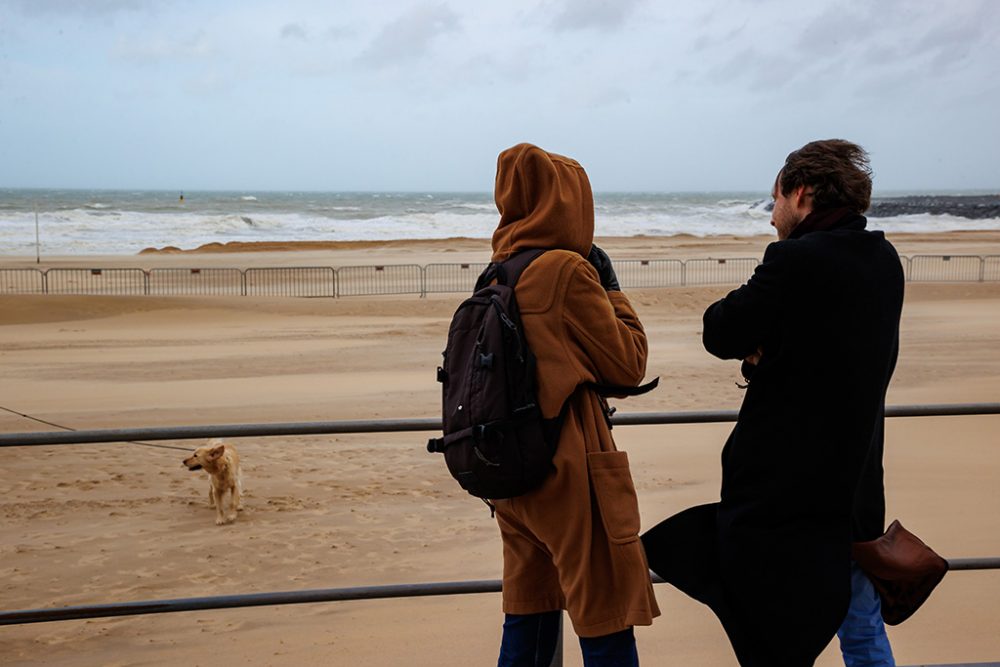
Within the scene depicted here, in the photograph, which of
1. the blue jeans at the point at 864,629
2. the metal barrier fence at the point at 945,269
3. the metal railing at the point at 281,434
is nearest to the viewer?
the blue jeans at the point at 864,629

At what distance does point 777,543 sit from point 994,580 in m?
5.12

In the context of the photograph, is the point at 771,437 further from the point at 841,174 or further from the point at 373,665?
the point at 373,665

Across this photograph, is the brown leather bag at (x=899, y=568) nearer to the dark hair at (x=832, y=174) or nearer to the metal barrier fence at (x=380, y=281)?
the dark hair at (x=832, y=174)

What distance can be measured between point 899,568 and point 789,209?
0.94m

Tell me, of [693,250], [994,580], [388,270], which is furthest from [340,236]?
[994,580]

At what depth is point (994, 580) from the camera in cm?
711

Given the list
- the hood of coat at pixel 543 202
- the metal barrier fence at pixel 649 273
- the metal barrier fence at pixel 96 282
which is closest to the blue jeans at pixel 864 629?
the hood of coat at pixel 543 202

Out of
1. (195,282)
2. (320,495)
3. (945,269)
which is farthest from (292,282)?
(320,495)

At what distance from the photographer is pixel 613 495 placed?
8.91ft

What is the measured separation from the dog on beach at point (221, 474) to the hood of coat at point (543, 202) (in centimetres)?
637

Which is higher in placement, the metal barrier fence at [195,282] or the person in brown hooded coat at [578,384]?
the person in brown hooded coat at [578,384]

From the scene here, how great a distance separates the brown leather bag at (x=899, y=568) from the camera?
2.87m

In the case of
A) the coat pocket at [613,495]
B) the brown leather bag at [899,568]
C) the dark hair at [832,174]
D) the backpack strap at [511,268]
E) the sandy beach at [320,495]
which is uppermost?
the dark hair at [832,174]

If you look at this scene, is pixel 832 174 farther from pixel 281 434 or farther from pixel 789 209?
pixel 281 434
